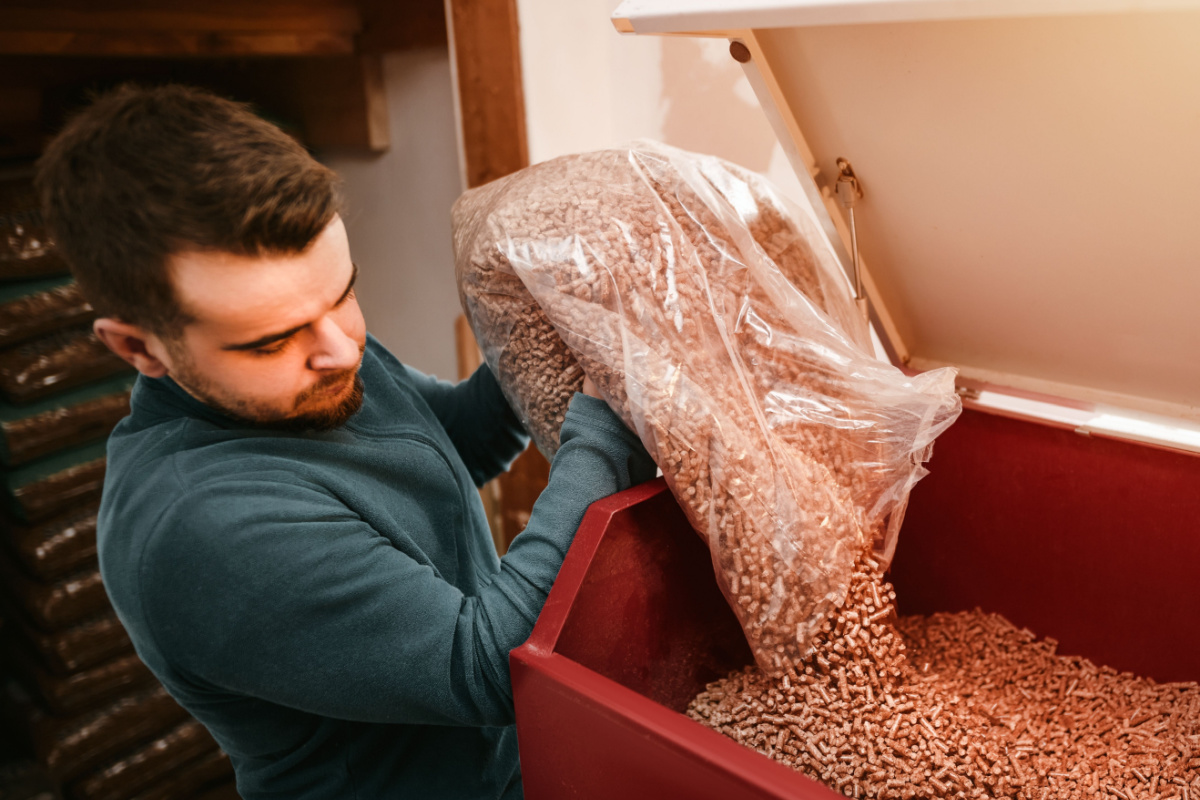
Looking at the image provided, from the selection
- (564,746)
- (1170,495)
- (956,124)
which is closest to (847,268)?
(956,124)

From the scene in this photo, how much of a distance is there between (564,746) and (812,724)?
0.83ft

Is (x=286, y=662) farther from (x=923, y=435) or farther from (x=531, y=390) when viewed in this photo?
(x=923, y=435)

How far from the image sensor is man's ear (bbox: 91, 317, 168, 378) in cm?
68

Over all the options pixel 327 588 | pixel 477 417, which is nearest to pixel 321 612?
pixel 327 588

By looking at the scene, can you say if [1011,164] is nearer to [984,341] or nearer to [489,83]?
[984,341]

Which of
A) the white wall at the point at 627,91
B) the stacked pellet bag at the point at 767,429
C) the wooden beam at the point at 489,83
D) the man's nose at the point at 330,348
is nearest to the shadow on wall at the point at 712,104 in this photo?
the white wall at the point at 627,91

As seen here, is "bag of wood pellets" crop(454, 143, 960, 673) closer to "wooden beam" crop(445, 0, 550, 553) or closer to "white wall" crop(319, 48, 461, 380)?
"wooden beam" crop(445, 0, 550, 553)

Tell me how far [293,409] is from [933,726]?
66cm

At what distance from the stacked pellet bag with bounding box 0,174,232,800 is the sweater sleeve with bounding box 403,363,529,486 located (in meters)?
0.82

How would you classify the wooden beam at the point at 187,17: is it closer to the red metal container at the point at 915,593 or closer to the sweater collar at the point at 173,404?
the sweater collar at the point at 173,404

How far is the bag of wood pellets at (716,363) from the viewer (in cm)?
76

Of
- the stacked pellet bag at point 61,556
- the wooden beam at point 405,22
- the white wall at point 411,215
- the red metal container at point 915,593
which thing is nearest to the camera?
the red metal container at point 915,593

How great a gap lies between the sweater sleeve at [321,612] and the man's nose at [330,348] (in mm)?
110

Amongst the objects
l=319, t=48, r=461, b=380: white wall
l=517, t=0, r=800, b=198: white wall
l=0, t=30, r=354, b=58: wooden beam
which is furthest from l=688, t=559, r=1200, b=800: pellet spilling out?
l=0, t=30, r=354, b=58: wooden beam
